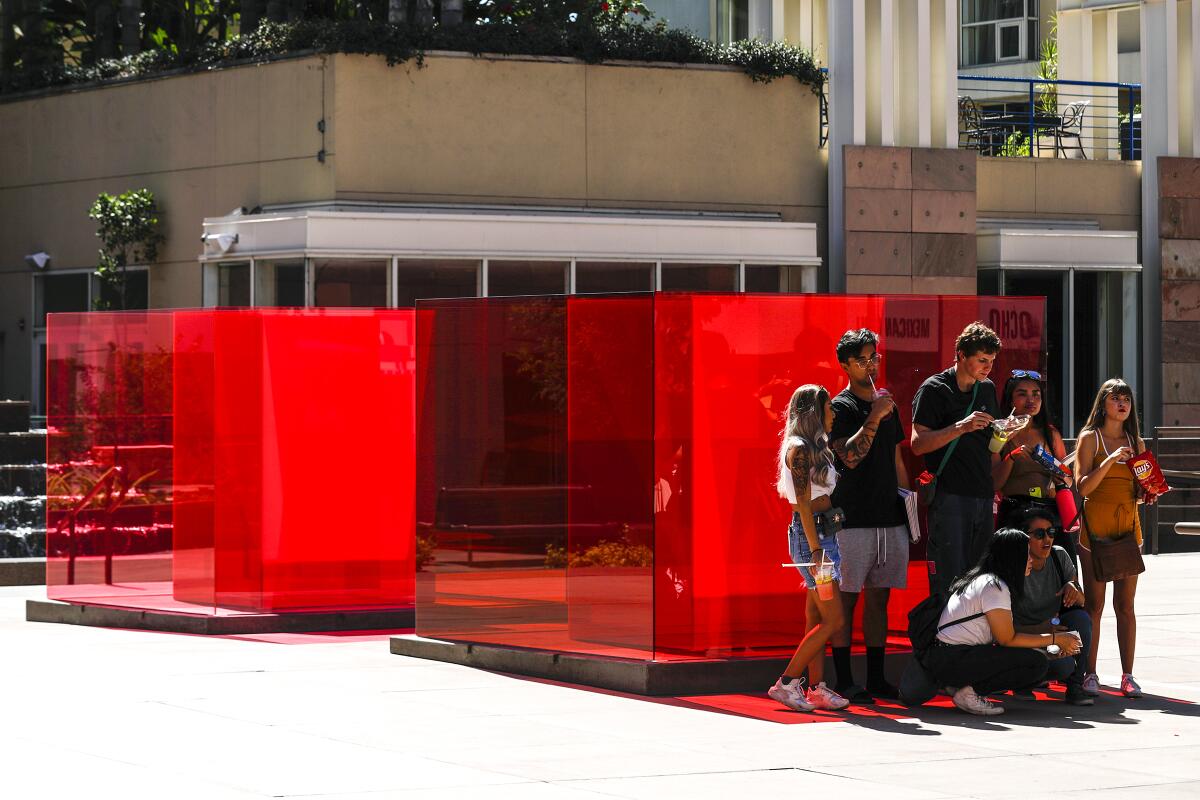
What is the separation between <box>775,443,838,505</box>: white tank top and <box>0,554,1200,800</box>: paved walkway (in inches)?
47.0

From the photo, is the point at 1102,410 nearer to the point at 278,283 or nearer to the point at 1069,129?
the point at 278,283

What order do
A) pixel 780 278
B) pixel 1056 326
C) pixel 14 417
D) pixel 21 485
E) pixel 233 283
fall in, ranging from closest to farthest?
1. pixel 21 485
2. pixel 14 417
3. pixel 233 283
4. pixel 780 278
5. pixel 1056 326

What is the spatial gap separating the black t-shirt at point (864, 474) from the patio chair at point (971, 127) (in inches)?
736

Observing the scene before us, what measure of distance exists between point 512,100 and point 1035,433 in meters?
15.5

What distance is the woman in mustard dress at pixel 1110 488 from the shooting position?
11.5 metres

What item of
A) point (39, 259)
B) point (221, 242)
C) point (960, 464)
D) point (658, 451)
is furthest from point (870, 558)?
point (39, 259)

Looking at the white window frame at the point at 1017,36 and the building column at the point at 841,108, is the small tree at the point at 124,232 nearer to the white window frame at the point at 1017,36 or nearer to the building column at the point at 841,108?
the building column at the point at 841,108

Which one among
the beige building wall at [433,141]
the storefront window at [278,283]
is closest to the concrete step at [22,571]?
the storefront window at [278,283]

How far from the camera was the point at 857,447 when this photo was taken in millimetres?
10914

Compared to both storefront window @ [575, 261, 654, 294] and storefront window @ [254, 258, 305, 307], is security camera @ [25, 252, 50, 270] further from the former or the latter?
storefront window @ [575, 261, 654, 294]

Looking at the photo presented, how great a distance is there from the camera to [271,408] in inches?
588

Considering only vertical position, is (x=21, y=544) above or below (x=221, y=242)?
below

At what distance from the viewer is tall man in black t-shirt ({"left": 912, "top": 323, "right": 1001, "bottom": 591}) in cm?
1111

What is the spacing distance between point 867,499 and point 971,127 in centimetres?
1900
